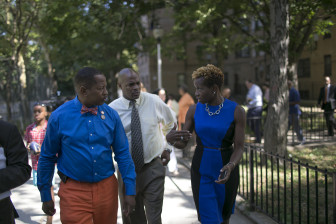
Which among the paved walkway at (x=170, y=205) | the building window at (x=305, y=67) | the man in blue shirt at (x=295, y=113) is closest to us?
the paved walkway at (x=170, y=205)

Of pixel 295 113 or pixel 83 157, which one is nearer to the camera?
pixel 83 157

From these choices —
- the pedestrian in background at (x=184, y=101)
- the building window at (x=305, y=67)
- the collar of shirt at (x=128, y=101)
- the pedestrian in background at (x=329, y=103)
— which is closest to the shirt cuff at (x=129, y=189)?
the collar of shirt at (x=128, y=101)

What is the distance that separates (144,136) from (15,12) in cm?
1413

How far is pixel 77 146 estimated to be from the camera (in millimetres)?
2920

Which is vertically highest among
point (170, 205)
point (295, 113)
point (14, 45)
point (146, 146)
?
point (14, 45)

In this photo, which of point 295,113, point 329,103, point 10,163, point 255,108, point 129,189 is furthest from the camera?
point 329,103

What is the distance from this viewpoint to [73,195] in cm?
294

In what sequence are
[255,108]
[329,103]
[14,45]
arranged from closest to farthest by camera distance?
[255,108] → [329,103] → [14,45]

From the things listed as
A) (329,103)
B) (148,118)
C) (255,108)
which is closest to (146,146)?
(148,118)

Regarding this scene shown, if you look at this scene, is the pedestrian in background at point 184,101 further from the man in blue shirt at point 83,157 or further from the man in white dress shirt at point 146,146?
the man in blue shirt at point 83,157

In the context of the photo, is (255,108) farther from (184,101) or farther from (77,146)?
(77,146)

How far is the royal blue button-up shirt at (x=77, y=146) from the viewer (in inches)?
115

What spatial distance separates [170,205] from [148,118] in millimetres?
2608

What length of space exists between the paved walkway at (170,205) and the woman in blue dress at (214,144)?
71.0 inches
